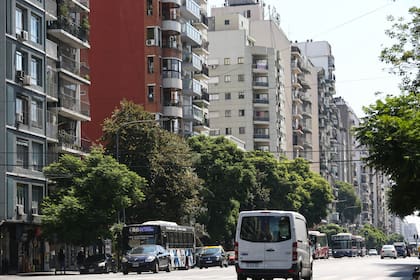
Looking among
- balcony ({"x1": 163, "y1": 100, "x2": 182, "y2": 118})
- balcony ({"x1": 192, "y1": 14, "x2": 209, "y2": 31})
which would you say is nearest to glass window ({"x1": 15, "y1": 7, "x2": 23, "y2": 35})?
balcony ({"x1": 163, "y1": 100, "x2": 182, "y2": 118})

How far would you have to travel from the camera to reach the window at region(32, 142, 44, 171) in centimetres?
6197

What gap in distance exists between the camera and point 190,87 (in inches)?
3659

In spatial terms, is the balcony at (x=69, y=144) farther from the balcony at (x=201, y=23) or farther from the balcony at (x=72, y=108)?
the balcony at (x=201, y=23)

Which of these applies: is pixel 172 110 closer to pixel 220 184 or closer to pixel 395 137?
pixel 220 184

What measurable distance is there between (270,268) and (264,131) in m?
105

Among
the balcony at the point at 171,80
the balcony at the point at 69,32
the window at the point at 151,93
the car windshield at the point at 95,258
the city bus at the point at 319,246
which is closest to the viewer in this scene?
the car windshield at the point at 95,258

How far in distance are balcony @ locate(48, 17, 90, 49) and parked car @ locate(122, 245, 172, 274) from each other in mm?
20611

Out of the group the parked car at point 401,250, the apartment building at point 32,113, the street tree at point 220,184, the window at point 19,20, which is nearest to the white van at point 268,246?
the apartment building at point 32,113

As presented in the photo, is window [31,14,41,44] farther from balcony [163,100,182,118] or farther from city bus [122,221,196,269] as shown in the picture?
balcony [163,100,182,118]

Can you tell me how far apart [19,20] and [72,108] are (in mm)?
11197

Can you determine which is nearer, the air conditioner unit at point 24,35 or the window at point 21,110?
the window at point 21,110

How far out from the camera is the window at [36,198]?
202 feet

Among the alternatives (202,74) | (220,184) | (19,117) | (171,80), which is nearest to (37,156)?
(19,117)

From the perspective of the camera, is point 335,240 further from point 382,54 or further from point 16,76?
point 382,54
